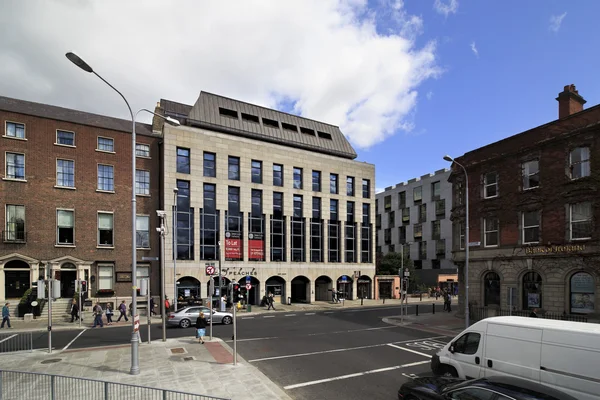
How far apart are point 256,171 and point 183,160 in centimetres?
787

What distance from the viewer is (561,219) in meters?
21.5

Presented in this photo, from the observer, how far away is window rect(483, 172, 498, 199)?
25578 millimetres

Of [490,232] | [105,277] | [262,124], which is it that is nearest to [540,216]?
[490,232]

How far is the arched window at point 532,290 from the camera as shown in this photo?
74.0 ft

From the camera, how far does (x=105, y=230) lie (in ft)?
107

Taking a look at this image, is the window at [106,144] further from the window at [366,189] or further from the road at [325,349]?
the window at [366,189]

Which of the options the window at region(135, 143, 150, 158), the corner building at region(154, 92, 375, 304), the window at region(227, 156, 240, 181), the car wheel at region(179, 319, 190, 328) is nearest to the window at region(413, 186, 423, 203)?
the corner building at region(154, 92, 375, 304)

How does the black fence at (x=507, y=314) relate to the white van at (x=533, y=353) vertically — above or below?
below

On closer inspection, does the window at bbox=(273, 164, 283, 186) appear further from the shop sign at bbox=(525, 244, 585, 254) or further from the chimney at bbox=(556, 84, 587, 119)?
the chimney at bbox=(556, 84, 587, 119)

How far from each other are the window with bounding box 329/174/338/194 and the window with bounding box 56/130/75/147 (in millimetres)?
26707

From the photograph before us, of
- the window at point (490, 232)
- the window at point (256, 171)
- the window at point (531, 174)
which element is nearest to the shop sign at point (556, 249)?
the window at point (490, 232)

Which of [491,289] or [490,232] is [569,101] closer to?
[490,232]

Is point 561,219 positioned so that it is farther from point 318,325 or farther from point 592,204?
point 318,325

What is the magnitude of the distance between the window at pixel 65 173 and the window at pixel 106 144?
8.70ft
